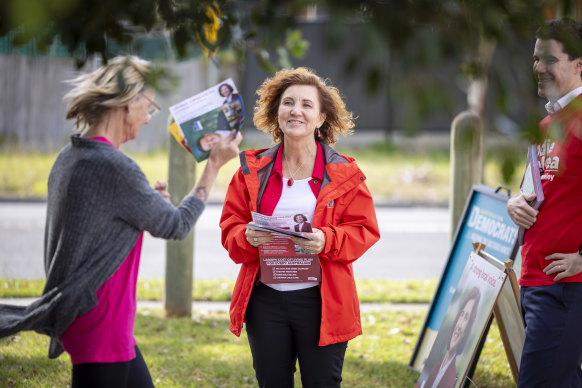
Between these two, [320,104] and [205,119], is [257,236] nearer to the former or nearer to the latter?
[205,119]

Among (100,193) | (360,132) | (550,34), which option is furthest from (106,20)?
(360,132)

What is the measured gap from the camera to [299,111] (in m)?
3.66

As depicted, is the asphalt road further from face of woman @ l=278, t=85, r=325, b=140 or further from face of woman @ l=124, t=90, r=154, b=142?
face of woman @ l=124, t=90, r=154, b=142

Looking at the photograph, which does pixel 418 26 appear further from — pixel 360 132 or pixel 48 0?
pixel 360 132

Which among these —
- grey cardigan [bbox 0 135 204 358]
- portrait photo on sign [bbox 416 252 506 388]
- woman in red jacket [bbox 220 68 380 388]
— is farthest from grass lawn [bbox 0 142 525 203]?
grey cardigan [bbox 0 135 204 358]

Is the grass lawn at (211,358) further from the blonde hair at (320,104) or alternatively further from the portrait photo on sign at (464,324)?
the blonde hair at (320,104)

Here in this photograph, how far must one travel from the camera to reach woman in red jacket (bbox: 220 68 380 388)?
3.43 m

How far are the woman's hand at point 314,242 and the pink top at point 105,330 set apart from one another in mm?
847

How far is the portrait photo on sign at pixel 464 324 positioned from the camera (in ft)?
12.8

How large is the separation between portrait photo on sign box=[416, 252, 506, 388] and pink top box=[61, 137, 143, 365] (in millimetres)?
1977

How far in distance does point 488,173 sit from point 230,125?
11.9m

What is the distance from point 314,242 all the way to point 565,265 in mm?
1138

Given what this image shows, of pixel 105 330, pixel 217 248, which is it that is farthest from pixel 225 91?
pixel 217 248

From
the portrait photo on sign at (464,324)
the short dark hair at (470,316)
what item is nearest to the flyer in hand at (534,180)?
the portrait photo on sign at (464,324)
